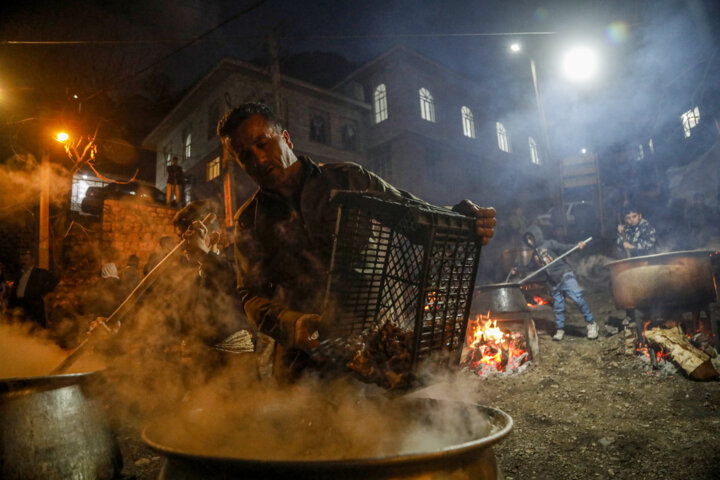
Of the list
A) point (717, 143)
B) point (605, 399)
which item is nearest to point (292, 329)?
point (605, 399)

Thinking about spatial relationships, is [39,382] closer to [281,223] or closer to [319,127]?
[281,223]

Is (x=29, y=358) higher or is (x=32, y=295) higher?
(x=32, y=295)

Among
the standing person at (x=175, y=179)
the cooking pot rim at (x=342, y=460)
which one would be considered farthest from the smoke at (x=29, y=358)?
the standing person at (x=175, y=179)

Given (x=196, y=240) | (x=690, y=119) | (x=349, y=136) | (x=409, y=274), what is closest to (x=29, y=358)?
(x=196, y=240)

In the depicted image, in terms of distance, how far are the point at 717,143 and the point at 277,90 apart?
15.1 metres

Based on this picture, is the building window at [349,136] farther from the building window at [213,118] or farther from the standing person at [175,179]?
the standing person at [175,179]

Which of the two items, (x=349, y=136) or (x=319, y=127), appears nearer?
(x=319, y=127)

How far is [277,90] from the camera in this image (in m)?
13.4

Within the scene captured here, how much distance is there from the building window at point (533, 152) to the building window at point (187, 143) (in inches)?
1076

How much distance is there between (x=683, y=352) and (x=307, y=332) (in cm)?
700

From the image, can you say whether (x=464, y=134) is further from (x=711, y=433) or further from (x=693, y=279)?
(x=711, y=433)

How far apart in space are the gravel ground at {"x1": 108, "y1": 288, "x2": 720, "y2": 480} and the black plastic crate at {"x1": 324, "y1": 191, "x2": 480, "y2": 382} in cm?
273

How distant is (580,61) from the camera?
34.8ft

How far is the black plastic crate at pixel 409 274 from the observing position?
1.51m
